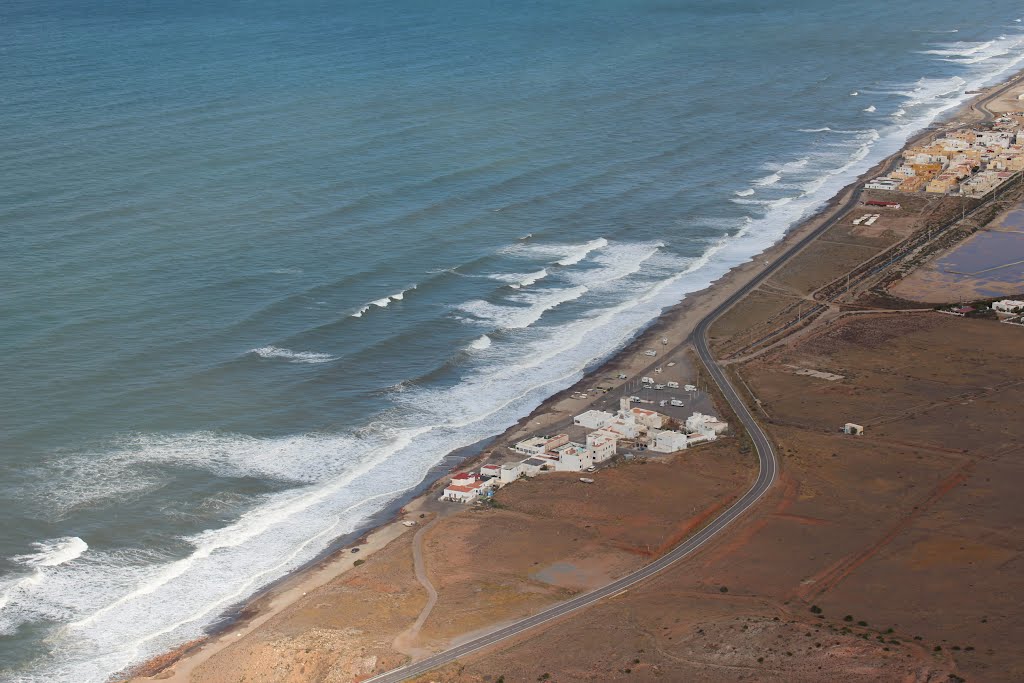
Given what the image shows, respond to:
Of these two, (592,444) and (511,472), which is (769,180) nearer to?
(592,444)

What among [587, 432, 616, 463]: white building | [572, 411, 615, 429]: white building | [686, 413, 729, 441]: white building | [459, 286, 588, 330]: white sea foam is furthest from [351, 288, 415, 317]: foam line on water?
[686, 413, 729, 441]: white building

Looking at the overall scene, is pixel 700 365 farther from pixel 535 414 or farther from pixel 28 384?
pixel 28 384

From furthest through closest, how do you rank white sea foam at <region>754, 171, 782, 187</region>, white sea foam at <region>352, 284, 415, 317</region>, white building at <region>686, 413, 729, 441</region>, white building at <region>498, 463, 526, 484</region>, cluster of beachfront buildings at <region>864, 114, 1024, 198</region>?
white sea foam at <region>754, 171, 782, 187</region>
cluster of beachfront buildings at <region>864, 114, 1024, 198</region>
white sea foam at <region>352, 284, 415, 317</region>
white building at <region>686, 413, 729, 441</region>
white building at <region>498, 463, 526, 484</region>

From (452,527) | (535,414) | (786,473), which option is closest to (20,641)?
(452,527)

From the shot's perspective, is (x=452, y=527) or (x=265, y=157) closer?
(x=452, y=527)

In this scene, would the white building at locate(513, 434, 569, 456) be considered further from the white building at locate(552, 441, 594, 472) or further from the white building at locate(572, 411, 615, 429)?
the white building at locate(572, 411, 615, 429)

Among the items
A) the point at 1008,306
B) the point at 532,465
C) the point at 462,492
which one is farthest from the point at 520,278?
Answer: the point at 1008,306

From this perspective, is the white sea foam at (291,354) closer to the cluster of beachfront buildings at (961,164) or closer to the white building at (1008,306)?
the white building at (1008,306)
